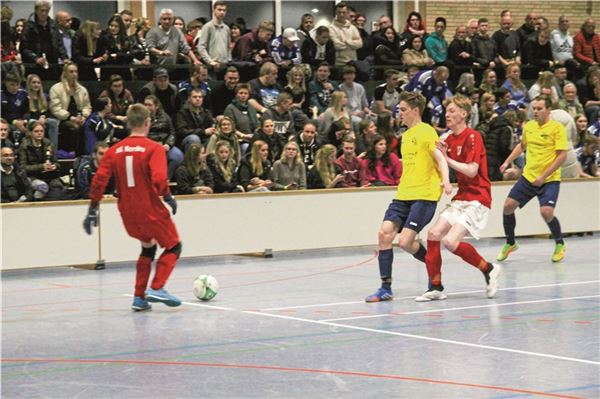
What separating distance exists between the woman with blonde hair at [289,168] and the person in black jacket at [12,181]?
11.5ft

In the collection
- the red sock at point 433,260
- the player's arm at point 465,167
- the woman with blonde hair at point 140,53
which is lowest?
the red sock at point 433,260

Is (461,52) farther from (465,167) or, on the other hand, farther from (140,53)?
(465,167)

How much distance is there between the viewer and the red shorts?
35.6ft

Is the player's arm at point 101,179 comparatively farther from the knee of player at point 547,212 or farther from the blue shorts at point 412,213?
the knee of player at point 547,212

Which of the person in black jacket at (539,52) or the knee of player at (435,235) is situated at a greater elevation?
the person in black jacket at (539,52)

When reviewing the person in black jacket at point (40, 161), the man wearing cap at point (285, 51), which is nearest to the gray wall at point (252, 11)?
the man wearing cap at point (285, 51)

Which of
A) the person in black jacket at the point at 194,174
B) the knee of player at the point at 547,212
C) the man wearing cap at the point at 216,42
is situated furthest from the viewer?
the man wearing cap at the point at 216,42

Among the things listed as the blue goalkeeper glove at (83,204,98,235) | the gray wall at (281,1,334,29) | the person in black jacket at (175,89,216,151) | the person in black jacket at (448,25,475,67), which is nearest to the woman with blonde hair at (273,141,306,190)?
the person in black jacket at (175,89,216,151)

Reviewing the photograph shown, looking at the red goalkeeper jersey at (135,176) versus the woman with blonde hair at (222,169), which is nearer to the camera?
the red goalkeeper jersey at (135,176)

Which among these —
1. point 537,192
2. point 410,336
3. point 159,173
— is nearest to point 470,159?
point 410,336

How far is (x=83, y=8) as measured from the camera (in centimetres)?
2314

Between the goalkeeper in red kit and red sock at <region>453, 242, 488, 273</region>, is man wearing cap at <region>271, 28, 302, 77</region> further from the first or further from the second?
the goalkeeper in red kit

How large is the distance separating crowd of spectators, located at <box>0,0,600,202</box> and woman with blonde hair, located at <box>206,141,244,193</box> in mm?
20

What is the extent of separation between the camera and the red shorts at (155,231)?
35.6ft
